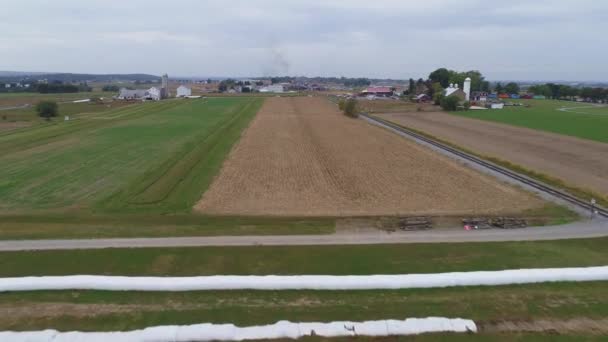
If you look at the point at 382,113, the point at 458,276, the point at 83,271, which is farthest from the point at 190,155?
the point at 382,113

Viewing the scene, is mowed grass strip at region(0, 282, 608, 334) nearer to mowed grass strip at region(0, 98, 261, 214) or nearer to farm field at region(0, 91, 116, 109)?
mowed grass strip at region(0, 98, 261, 214)

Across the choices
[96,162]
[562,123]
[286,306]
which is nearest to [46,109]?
[96,162]

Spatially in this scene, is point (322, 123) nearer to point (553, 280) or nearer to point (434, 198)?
point (434, 198)

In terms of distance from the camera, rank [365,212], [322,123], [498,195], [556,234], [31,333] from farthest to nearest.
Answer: [322,123]
[498,195]
[365,212]
[556,234]
[31,333]

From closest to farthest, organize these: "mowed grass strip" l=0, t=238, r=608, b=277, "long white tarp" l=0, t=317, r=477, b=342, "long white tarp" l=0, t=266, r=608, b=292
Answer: "long white tarp" l=0, t=317, r=477, b=342 < "long white tarp" l=0, t=266, r=608, b=292 < "mowed grass strip" l=0, t=238, r=608, b=277

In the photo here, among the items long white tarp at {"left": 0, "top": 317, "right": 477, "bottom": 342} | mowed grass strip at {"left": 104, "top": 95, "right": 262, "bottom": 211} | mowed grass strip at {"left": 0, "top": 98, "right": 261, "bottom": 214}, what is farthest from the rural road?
long white tarp at {"left": 0, "top": 317, "right": 477, "bottom": 342}
